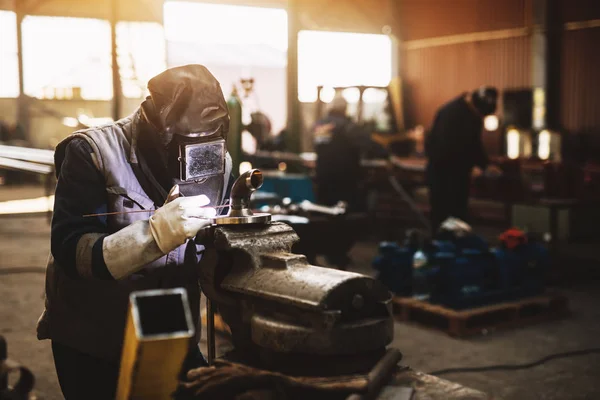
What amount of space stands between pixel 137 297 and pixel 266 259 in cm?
45

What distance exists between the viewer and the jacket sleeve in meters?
1.92

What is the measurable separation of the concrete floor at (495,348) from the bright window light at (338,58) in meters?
13.2

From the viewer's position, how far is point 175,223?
1.84 m

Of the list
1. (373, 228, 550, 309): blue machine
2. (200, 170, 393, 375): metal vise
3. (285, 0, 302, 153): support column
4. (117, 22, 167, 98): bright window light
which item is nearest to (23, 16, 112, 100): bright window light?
(117, 22, 167, 98): bright window light

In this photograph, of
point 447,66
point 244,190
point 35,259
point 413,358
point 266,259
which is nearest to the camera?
point 266,259

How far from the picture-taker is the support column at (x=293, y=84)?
13383 millimetres

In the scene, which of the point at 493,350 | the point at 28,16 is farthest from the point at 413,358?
the point at 28,16

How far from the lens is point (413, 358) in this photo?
16.3ft

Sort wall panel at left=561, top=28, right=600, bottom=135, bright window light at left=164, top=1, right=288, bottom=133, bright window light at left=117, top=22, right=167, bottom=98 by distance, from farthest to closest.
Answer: bright window light at left=117, top=22, right=167, bottom=98, bright window light at left=164, top=1, right=288, bottom=133, wall panel at left=561, top=28, right=600, bottom=135

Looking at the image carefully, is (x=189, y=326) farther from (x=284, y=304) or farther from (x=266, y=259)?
(x=266, y=259)

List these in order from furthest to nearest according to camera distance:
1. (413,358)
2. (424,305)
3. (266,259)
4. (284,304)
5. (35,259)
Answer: (35,259), (424,305), (413,358), (266,259), (284,304)

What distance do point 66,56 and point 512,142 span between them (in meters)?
12.3

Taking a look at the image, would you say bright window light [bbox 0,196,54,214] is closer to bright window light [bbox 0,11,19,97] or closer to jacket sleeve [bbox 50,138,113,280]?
bright window light [bbox 0,11,19,97]

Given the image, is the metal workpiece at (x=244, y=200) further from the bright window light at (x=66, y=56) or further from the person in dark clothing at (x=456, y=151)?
the bright window light at (x=66, y=56)
